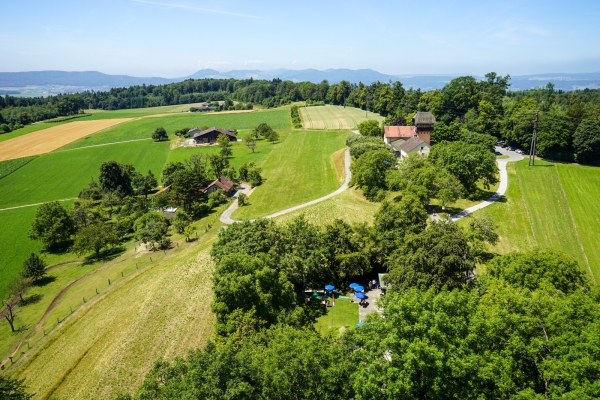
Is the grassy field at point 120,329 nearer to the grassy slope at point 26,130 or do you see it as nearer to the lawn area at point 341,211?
the lawn area at point 341,211

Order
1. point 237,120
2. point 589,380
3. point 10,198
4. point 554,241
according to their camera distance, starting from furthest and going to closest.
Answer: point 237,120, point 10,198, point 554,241, point 589,380

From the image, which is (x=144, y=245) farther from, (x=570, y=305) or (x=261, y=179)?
(x=570, y=305)

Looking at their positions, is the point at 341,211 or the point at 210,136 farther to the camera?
the point at 210,136

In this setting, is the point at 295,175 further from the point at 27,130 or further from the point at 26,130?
the point at 26,130

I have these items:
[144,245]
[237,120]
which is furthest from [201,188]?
[237,120]

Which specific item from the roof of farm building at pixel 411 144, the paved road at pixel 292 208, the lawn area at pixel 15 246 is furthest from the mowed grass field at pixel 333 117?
the lawn area at pixel 15 246

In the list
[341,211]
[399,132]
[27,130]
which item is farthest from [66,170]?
[399,132]
